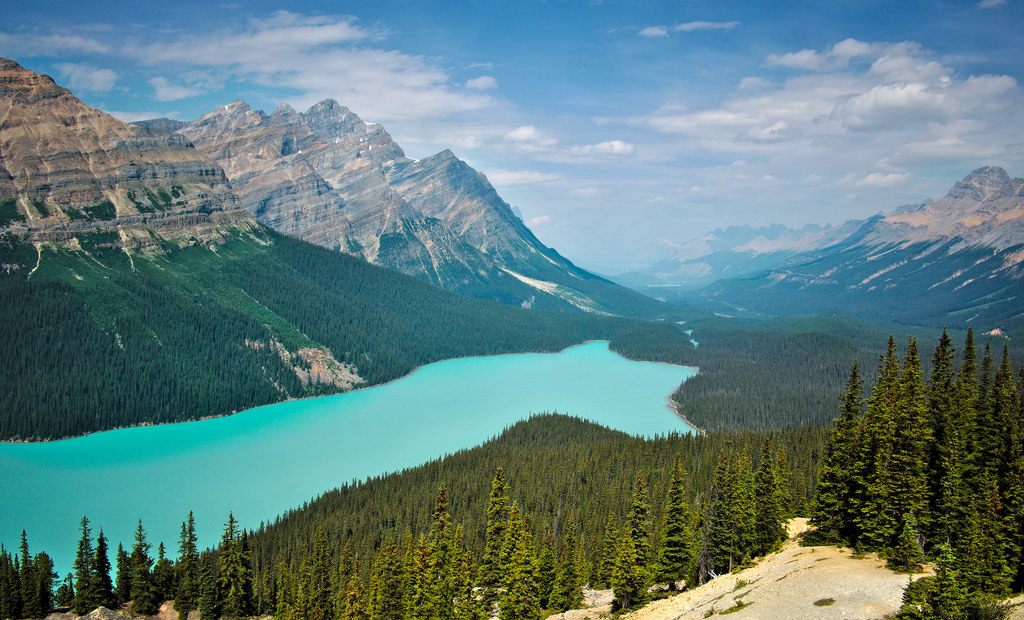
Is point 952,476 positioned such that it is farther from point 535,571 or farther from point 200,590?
point 200,590

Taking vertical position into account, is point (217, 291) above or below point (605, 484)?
above

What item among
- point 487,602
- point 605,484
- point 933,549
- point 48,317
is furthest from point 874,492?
point 48,317

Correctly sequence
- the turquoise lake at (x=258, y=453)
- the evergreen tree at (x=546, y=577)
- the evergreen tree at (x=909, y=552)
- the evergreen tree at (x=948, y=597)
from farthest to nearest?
the turquoise lake at (x=258, y=453) < the evergreen tree at (x=546, y=577) < the evergreen tree at (x=909, y=552) < the evergreen tree at (x=948, y=597)

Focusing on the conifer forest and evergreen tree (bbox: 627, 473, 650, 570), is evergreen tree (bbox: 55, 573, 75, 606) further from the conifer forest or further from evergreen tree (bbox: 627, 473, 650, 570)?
evergreen tree (bbox: 627, 473, 650, 570)

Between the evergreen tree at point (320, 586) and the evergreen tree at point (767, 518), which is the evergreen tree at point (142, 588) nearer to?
the evergreen tree at point (320, 586)

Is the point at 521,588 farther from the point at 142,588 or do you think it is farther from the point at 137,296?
the point at 137,296

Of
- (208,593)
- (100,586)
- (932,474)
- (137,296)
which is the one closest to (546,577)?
(932,474)

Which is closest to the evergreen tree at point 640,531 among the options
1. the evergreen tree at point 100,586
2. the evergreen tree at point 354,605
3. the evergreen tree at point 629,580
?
the evergreen tree at point 629,580
